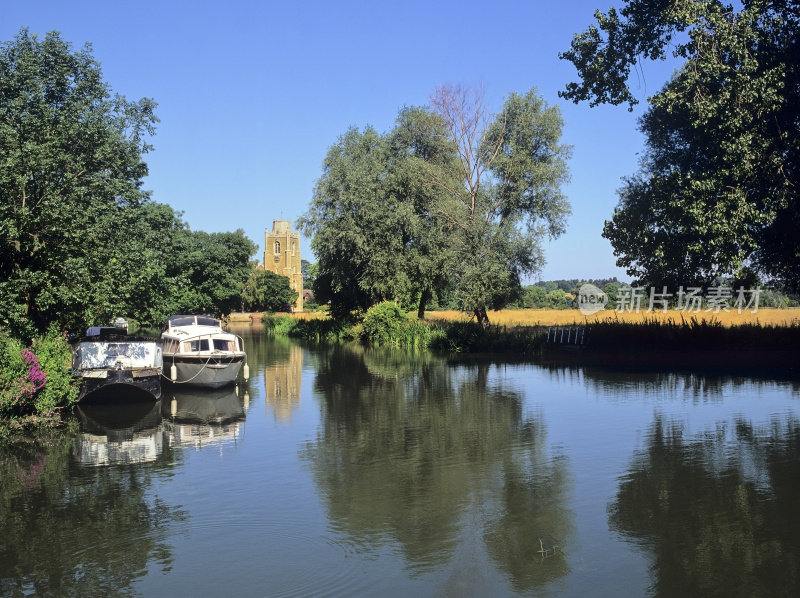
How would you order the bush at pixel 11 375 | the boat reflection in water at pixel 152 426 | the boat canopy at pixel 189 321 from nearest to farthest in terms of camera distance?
the boat reflection in water at pixel 152 426 → the bush at pixel 11 375 → the boat canopy at pixel 189 321

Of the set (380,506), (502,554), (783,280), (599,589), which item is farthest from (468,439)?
(783,280)

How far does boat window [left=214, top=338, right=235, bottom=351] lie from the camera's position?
3120cm

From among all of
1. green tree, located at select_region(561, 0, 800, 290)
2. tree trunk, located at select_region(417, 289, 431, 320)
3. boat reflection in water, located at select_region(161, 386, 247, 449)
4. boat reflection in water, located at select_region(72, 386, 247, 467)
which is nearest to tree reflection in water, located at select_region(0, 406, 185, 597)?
boat reflection in water, located at select_region(72, 386, 247, 467)

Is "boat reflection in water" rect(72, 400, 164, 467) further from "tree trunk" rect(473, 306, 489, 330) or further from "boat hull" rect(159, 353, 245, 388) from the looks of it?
"tree trunk" rect(473, 306, 489, 330)

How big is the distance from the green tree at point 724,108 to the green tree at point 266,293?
325ft

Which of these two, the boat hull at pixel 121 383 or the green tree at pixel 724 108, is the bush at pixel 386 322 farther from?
the boat hull at pixel 121 383

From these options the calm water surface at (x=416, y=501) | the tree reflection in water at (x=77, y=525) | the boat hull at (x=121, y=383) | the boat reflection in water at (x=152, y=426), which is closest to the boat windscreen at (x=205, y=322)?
the boat reflection in water at (x=152, y=426)

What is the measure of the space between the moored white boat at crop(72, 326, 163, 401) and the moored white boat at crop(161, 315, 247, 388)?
2.83 m

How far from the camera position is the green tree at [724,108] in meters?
28.2

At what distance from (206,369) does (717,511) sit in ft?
70.4

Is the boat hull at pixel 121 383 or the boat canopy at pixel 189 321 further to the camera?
the boat canopy at pixel 189 321

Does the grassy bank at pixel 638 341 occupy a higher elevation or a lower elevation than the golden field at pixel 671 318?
lower

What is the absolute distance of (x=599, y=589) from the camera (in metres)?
9.35

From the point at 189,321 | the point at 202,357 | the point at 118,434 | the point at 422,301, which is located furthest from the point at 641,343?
the point at 118,434
